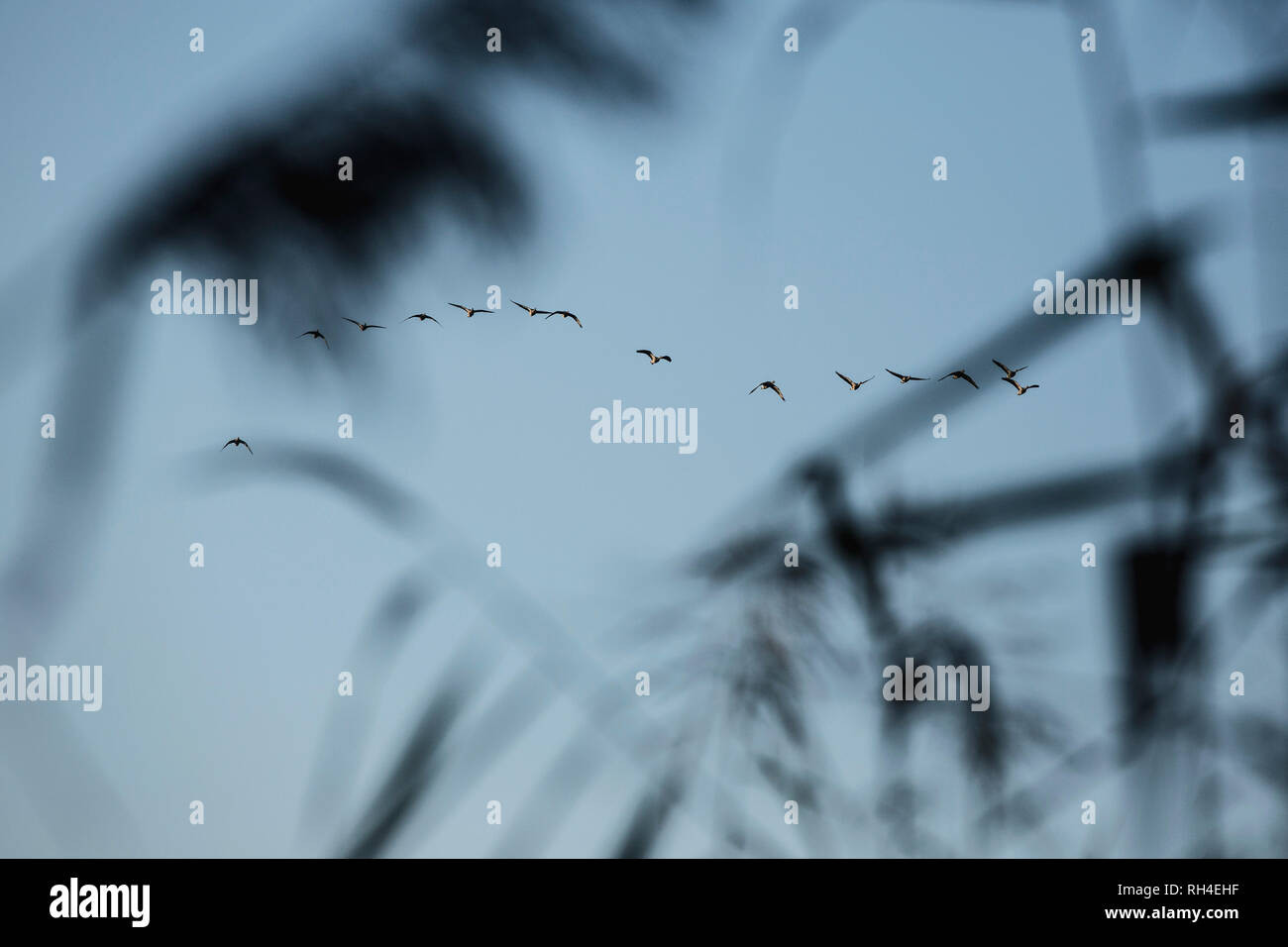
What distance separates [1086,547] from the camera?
1.60 metres

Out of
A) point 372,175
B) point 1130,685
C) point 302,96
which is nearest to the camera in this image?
point 372,175

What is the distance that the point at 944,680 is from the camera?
158cm

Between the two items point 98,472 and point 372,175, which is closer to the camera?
point 372,175

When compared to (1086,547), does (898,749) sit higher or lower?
lower

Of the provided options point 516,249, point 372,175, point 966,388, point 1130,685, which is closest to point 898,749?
point 1130,685

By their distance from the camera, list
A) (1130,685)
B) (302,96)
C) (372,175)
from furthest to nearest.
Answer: (1130,685) < (302,96) < (372,175)

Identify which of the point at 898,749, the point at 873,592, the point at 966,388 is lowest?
the point at 898,749
